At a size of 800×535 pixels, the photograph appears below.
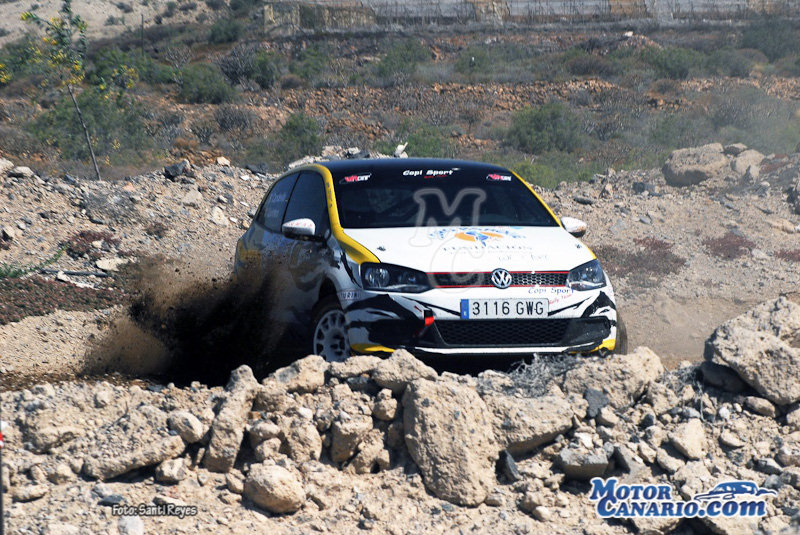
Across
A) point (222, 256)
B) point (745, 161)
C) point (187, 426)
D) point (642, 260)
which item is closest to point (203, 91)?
point (222, 256)

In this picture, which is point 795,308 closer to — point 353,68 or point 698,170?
point 698,170

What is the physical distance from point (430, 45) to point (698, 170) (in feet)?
86.4

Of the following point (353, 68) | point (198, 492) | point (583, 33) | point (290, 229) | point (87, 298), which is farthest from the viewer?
point (583, 33)

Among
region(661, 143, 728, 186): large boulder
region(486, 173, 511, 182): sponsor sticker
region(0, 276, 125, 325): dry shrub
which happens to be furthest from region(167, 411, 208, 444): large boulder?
region(661, 143, 728, 186): large boulder

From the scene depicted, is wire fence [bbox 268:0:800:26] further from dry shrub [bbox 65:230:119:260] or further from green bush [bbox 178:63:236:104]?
dry shrub [bbox 65:230:119:260]

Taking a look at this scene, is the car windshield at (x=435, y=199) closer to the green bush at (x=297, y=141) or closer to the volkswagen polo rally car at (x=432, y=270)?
the volkswagen polo rally car at (x=432, y=270)

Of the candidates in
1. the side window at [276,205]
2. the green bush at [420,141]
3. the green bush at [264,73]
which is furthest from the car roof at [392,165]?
the green bush at [264,73]

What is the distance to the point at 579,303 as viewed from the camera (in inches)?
224

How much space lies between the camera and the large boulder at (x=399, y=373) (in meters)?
4.76

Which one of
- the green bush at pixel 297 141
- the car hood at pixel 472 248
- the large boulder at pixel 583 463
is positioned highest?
the car hood at pixel 472 248

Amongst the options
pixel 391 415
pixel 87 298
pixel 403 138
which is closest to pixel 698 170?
pixel 403 138

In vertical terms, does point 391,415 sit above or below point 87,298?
above

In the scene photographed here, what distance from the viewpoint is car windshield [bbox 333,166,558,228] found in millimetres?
6426

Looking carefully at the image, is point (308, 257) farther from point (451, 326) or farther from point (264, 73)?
point (264, 73)
